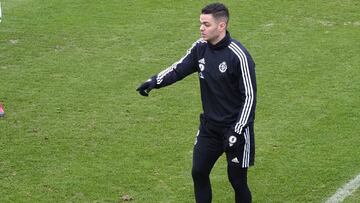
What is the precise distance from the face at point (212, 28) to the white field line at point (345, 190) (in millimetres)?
2424

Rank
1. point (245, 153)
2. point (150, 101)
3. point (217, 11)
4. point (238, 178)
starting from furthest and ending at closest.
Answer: point (150, 101)
point (238, 178)
point (245, 153)
point (217, 11)

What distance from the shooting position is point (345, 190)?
26.8 ft

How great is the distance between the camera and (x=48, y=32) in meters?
14.0

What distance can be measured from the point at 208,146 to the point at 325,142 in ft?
9.45

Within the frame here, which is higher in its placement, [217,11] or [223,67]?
[217,11]

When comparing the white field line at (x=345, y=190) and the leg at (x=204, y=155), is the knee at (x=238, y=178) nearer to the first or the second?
the leg at (x=204, y=155)

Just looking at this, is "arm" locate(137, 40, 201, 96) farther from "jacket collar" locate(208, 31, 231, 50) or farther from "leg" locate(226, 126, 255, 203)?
"leg" locate(226, 126, 255, 203)

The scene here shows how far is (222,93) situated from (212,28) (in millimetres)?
579

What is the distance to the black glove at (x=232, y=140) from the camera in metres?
6.60

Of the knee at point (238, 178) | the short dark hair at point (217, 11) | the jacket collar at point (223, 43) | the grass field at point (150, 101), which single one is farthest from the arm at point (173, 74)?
the grass field at point (150, 101)

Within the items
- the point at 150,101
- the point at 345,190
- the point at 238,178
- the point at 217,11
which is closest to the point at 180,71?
the point at 217,11

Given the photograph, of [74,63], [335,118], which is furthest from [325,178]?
[74,63]

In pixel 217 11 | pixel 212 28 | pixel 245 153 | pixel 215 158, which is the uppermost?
pixel 217 11

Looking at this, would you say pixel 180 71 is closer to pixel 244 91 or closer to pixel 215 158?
pixel 244 91
